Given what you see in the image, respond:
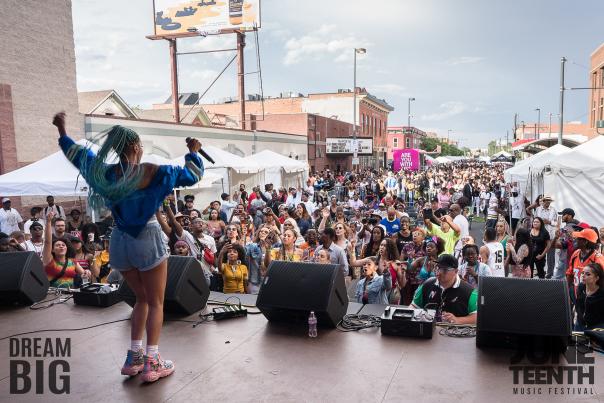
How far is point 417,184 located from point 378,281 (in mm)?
19224

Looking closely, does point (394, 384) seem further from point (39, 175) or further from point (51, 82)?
point (51, 82)

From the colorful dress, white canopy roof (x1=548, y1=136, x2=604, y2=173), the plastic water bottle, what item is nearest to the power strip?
the plastic water bottle

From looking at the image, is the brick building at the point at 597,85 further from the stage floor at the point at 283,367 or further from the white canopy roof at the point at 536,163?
the stage floor at the point at 283,367

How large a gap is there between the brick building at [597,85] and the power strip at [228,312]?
3896 cm

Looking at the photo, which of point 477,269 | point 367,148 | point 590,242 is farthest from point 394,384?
point 367,148

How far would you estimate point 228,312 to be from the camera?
4473 millimetres

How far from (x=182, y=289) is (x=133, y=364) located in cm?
123

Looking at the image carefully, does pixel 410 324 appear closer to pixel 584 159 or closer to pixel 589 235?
pixel 589 235

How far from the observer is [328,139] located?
125ft

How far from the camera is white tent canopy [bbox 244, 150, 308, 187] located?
17453 mm

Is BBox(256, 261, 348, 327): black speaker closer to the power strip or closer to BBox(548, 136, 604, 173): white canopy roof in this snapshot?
the power strip

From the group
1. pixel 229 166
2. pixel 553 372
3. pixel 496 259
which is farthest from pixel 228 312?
pixel 229 166

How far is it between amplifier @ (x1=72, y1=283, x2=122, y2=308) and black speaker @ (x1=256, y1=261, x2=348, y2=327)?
1772 mm

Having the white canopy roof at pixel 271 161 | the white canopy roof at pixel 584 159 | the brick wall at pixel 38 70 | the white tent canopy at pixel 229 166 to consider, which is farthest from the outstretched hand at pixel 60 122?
the white canopy roof at pixel 271 161
